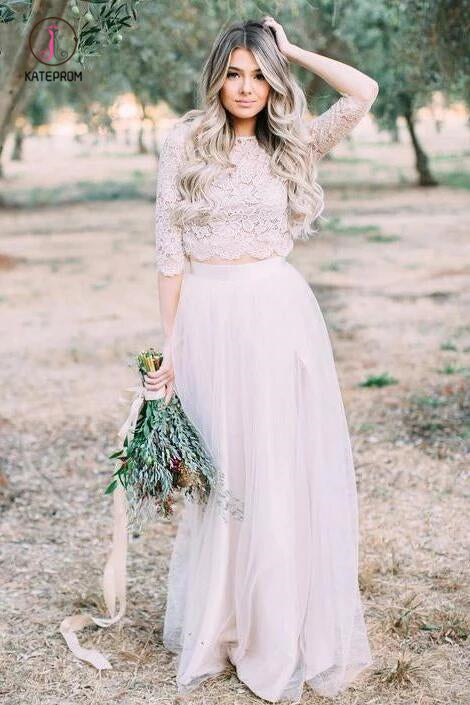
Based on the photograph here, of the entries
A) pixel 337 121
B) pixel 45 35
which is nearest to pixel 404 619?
pixel 337 121

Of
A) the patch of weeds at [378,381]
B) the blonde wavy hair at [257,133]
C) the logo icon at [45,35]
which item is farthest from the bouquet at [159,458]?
the patch of weeds at [378,381]

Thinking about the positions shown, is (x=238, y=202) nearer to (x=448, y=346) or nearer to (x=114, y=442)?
(x=114, y=442)

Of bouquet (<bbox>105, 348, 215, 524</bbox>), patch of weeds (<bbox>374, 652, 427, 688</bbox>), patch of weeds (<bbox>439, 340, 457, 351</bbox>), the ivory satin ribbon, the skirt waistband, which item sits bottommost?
patch of weeds (<bbox>374, 652, 427, 688</bbox>)

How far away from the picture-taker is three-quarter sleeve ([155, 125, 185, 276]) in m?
3.47

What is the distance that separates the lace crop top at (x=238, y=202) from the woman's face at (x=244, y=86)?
0.44 feet

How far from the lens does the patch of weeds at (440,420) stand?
22.0ft

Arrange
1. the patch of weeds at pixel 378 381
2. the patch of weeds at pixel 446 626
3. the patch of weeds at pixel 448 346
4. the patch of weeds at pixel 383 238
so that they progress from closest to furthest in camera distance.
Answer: the patch of weeds at pixel 446 626 → the patch of weeds at pixel 378 381 → the patch of weeds at pixel 448 346 → the patch of weeds at pixel 383 238

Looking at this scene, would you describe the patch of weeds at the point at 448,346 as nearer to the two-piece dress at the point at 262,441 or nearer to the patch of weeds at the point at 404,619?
the patch of weeds at the point at 404,619

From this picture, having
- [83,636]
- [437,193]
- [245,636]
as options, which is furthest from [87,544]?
[437,193]

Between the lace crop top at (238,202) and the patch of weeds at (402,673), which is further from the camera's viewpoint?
the patch of weeds at (402,673)

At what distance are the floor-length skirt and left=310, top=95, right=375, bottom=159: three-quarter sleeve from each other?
0.46m

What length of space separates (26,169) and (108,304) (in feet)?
93.9

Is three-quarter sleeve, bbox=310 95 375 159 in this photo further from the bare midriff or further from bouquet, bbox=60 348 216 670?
bouquet, bbox=60 348 216 670

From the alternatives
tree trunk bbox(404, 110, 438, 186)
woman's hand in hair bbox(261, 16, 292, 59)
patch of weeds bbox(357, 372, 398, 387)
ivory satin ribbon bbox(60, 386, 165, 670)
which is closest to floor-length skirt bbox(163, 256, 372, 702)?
ivory satin ribbon bbox(60, 386, 165, 670)
